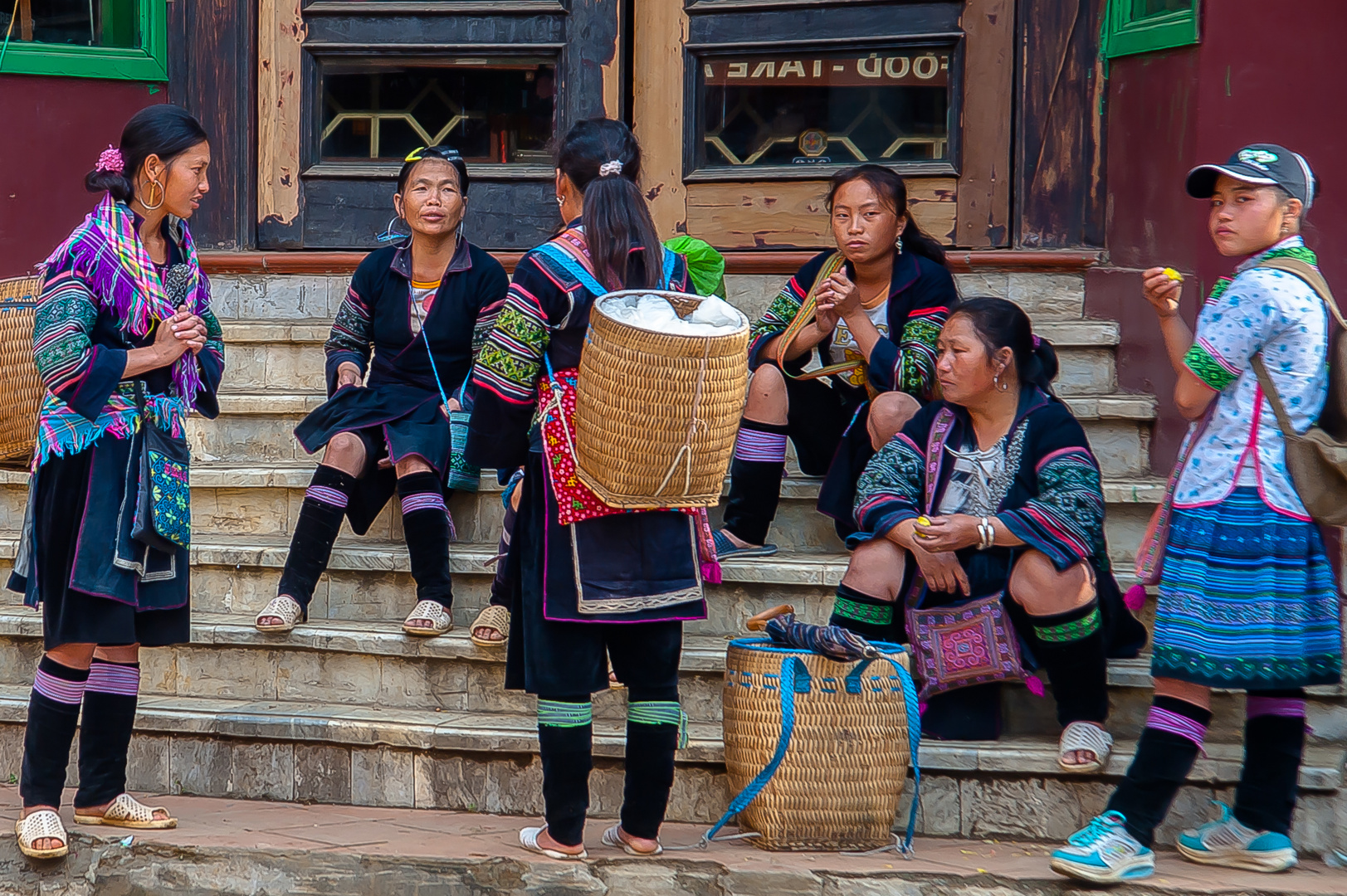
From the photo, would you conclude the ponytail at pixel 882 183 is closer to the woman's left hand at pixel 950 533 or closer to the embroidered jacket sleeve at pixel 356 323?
the woman's left hand at pixel 950 533

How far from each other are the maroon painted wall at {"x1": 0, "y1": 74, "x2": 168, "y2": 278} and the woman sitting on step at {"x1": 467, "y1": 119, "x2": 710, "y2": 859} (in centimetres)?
370

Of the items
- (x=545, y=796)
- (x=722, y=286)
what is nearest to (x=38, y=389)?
(x=545, y=796)

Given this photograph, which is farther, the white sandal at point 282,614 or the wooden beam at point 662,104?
the wooden beam at point 662,104

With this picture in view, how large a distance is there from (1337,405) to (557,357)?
6.05ft

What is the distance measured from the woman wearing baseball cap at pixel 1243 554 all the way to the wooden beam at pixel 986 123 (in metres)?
2.52

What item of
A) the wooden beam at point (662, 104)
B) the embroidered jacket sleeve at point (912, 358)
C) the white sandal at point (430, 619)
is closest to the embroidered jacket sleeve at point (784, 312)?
the embroidered jacket sleeve at point (912, 358)

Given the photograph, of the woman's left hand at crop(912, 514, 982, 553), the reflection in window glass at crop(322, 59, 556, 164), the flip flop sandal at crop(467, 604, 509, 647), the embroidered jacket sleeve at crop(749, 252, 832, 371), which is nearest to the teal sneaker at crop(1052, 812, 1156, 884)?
the woman's left hand at crop(912, 514, 982, 553)

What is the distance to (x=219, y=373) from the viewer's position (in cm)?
391

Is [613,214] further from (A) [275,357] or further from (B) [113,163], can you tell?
(A) [275,357]

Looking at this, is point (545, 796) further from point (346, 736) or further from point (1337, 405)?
point (1337, 405)

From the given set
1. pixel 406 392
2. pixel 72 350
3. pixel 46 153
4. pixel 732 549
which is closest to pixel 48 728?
pixel 72 350

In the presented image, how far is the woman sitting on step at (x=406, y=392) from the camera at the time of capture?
4430 millimetres

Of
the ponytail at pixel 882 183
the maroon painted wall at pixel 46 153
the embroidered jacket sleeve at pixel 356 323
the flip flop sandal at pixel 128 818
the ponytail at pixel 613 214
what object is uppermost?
the maroon painted wall at pixel 46 153

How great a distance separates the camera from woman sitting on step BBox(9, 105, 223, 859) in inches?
139
